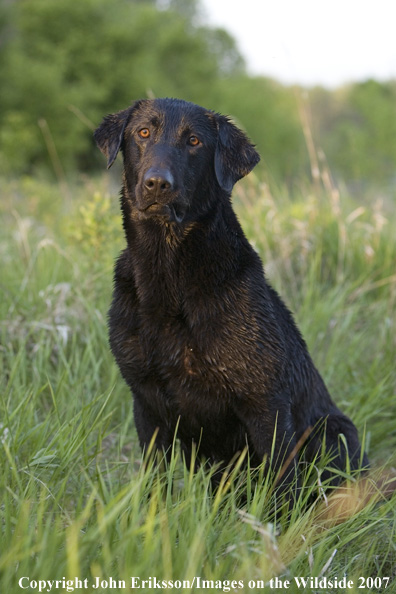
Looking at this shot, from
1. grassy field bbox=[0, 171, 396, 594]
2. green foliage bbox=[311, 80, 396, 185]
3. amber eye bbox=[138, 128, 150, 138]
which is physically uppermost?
green foliage bbox=[311, 80, 396, 185]

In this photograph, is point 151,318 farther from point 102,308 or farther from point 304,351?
point 102,308

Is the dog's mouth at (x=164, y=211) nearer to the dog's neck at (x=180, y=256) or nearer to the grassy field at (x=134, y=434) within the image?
the dog's neck at (x=180, y=256)

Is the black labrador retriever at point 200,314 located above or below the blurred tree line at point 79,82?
below

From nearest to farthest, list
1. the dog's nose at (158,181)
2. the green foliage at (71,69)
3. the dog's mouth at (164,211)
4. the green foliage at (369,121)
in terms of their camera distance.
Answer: the dog's nose at (158,181)
the dog's mouth at (164,211)
the green foliage at (369,121)
the green foliage at (71,69)

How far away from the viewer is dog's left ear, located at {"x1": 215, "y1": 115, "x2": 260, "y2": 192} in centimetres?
266

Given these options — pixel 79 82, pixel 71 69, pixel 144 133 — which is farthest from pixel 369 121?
pixel 144 133

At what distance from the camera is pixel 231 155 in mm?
2717

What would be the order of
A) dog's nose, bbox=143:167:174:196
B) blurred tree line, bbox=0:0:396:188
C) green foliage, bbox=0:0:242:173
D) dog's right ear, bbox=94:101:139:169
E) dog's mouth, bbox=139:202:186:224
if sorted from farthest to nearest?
1. green foliage, bbox=0:0:242:173
2. blurred tree line, bbox=0:0:396:188
3. dog's right ear, bbox=94:101:139:169
4. dog's mouth, bbox=139:202:186:224
5. dog's nose, bbox=143:167:174:196

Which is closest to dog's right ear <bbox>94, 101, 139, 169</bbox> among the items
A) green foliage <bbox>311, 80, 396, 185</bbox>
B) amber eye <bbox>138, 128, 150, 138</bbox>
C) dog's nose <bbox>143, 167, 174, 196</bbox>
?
amber eye <bbox>138, 128, 150, 138</bbox>

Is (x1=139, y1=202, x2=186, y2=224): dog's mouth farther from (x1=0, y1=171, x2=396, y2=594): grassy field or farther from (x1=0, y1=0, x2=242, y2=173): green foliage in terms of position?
(x1=0, y1=0, x2=242, y2=173): green foliage

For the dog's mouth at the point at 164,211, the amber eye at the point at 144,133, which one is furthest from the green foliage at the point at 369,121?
the dog's mouth at the point at 164,211

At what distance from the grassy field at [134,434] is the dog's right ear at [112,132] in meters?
1.00

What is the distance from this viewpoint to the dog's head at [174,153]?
246 centimetres

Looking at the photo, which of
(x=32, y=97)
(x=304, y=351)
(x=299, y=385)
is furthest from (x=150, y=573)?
(x=32, y=97)
